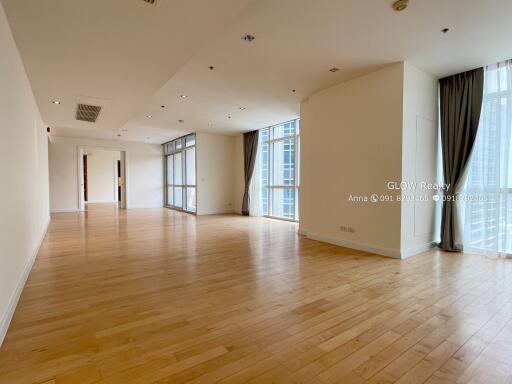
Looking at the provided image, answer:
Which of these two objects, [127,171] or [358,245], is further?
[127,171]

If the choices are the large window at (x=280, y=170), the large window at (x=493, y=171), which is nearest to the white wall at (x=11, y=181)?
the large window at (x=493, y=171)

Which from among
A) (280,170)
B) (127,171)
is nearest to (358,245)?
(280,170)

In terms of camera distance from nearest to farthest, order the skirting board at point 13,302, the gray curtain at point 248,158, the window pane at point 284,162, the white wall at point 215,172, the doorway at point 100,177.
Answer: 1. the skirting board at point 13,302
2. the window pane at point 284,162
3. the gray curtain at point 248,158
4. the white wall at point 215,172
5. the doorway at point 100,177

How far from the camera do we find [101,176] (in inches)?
592

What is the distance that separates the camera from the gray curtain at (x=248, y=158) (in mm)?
9359

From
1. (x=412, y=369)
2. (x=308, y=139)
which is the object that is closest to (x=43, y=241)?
(x=308, y=139)

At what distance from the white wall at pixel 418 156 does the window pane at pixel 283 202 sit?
13.2 ft

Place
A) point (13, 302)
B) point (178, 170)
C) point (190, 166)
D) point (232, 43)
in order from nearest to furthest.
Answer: point (13, 302) → point (232, 43) → point (190, 166) → point (178, 170)

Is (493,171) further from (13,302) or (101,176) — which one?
(101,176)

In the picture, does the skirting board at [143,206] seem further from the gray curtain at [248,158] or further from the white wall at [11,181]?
the white wall at [11,181]

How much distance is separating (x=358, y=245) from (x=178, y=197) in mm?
8890

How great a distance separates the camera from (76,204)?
10.9 metres

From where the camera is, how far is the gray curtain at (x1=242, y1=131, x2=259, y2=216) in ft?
30.7

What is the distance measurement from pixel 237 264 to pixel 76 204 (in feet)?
32.2
